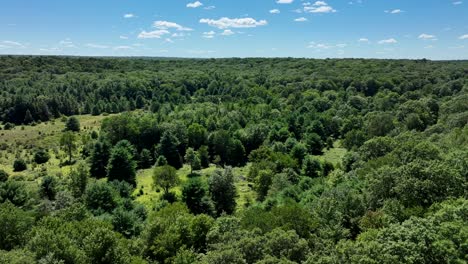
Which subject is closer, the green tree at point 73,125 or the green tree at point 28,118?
the green tree at point 73,125

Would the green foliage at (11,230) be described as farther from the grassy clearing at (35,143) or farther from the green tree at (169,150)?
the green tree at (169,150)

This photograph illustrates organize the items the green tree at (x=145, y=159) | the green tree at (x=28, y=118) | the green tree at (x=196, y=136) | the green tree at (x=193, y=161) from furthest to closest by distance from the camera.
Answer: the green tree at (x=28, y=118) < the green tree at (x=196, y=136) < the green tree at (x=145, y=159) < the green tree at (x=193, y=161)

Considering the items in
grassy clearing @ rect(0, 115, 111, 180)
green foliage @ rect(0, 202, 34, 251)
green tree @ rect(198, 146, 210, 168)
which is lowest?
grassy clearing @ rect(0, 115, 111, 180)

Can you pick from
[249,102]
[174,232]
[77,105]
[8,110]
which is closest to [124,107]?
→ [77,105]

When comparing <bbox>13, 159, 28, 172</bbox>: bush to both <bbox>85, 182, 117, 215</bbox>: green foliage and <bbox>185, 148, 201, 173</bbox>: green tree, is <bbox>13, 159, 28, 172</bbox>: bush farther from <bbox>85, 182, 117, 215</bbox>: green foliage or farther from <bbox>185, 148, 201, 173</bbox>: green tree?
<bbox>85, 182, 117, 215</bbox>: green foliage

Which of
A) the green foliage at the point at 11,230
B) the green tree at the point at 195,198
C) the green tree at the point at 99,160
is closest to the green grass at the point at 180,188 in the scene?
the green tree at the point at 195,198

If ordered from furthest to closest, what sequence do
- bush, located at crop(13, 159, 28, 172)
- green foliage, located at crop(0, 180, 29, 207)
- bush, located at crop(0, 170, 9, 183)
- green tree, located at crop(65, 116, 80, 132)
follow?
green tree, located at crop(65, 116, 80, 132) < bush, located at crop(13, 159, 28, 172) < bush, located at crop(0, 170, 9, 183) < green foliage, located at crop(0, 180, 29, 207)

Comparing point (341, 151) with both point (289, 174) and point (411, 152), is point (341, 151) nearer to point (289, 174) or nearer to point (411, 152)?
point (289, 174)

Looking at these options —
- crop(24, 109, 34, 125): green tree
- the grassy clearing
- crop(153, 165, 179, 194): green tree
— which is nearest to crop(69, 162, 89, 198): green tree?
crop(153, 165, 179, 194): green tree
